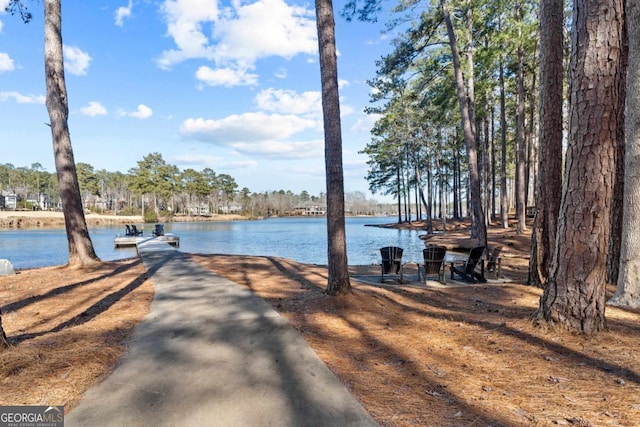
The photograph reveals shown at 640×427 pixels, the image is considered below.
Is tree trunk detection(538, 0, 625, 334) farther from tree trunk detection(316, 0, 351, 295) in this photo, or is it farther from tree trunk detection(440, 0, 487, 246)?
tree trunk detection(440, 0, 487, 246)

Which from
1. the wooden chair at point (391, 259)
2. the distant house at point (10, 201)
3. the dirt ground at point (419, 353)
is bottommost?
the dirt ground at point (419, 353)

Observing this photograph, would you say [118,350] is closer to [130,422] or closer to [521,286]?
[130,422]

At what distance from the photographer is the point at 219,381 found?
116 inches

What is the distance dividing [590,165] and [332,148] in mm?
3342

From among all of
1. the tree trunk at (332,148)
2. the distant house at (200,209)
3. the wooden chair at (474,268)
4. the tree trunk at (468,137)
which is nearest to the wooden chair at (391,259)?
the wooden chair at (474,268)

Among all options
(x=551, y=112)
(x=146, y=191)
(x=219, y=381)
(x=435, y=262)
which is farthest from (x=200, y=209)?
(x=219, y=381)

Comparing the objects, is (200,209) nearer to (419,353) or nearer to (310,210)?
(310,210)

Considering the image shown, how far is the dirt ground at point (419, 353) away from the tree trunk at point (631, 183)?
61 cm

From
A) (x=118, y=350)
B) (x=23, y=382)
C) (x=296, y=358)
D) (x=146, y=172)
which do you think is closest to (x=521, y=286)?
(x=296, y=358)

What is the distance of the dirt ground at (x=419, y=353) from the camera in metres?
2.56

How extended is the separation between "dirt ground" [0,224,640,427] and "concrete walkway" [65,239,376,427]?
0.64ft

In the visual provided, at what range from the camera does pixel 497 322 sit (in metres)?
4.48

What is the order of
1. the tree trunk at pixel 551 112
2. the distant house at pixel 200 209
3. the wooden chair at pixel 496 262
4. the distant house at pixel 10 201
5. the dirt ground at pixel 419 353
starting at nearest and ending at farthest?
the dirt ground at pixel 419 353
the tree trunk at pixel 551 112
the wooden chair at pixel 496 262
the distant house at pixel 10 201
the distant house at pixel 200 209

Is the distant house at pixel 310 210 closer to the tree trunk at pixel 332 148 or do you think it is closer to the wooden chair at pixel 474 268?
the wooden chair at pixel 474 268
